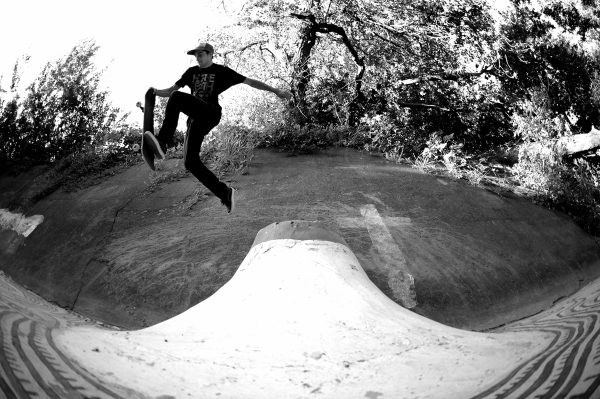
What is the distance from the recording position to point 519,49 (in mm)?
9508

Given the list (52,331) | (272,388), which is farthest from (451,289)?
(52,331)

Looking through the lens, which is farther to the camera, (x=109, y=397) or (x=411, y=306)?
(x=411, y=306)

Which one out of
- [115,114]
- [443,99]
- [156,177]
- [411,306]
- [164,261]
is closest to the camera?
[411,306]

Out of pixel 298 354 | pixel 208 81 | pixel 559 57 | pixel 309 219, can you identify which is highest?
pixel 559 57

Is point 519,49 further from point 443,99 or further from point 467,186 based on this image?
point 467,186

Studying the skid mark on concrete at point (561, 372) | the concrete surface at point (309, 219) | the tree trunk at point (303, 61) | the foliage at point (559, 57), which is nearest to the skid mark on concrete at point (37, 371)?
the skid mark on concrete at point (561, 372)

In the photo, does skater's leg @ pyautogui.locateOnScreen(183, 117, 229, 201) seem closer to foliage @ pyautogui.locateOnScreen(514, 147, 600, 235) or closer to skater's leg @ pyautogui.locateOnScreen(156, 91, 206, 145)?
skater's leg @ pyautogui.locateOnScreen(156, 91, 206, 145)

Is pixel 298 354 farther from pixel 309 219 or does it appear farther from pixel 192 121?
pixel 309 219

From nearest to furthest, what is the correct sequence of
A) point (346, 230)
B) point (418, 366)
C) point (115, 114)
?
point (418, 366) < point (346, 230) < point (115, 114)

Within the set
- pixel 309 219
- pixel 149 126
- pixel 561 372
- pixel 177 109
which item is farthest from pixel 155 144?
pixel 561 372

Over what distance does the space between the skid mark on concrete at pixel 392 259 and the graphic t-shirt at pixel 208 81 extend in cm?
205

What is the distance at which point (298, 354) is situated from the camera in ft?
4.63

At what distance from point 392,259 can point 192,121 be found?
2205 mm

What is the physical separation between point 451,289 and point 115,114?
6.75m
